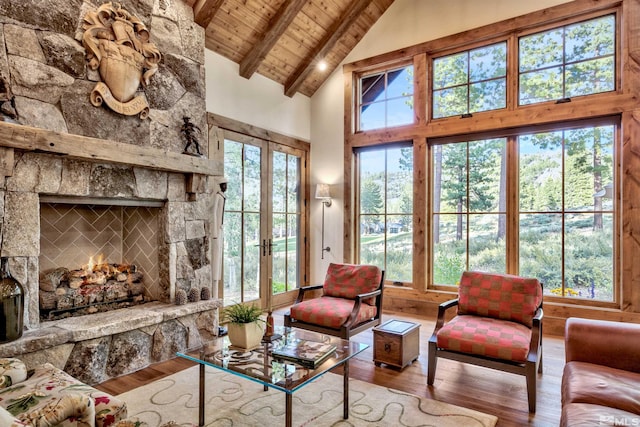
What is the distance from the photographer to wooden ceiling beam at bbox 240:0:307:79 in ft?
14.6

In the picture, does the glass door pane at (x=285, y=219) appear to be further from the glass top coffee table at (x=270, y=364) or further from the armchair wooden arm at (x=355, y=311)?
the glass top coffee table at (x=270, y=364)

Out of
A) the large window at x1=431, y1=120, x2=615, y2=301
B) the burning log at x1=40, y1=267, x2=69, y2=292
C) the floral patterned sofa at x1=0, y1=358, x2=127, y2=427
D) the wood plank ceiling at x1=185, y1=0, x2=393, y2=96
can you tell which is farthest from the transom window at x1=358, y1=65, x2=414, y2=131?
the floral patterned sofa at x1=0, y1=358, x2=127, y2=427

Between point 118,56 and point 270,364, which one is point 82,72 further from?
point 270,364

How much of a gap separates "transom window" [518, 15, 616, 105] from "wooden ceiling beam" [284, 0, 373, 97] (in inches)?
80.3

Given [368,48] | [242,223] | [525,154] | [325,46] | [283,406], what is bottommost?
[283,406]

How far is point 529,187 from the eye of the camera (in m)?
4.57

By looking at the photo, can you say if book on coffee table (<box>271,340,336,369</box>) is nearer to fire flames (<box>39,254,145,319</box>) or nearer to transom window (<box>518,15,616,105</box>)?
fire flames (<box>39,254,145,319</box>)

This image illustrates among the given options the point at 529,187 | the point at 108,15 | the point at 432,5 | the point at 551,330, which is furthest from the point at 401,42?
the point at 551,330

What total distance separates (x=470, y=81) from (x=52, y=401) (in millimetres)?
5091

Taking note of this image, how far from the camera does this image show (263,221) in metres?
5.30

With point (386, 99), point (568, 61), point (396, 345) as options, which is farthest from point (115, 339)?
point (568, 61)

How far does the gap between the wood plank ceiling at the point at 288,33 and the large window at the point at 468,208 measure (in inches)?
80.0

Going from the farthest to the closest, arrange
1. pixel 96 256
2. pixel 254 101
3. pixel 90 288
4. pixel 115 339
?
pixel 254 101 < pixel 96 256 < pixel 90 288 < pixel 115 339

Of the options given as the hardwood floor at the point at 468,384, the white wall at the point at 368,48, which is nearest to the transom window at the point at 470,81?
the white wall at the point at 368,48
